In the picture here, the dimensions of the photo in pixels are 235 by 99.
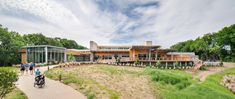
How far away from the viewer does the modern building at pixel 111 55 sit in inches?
1192

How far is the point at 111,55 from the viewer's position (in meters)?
39.6

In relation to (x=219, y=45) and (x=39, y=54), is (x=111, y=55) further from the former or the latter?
(x=219, y=45)

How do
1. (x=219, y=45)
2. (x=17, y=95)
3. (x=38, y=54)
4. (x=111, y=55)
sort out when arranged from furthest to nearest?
(x=219, y=45)
(x=111, y=55)
(x=38, y=54)
(x=17, y=95)

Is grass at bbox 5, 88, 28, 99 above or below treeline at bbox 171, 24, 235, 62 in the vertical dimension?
below

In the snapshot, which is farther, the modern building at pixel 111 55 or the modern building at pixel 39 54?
the modern building at pixel 111 55

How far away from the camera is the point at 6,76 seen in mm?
8328

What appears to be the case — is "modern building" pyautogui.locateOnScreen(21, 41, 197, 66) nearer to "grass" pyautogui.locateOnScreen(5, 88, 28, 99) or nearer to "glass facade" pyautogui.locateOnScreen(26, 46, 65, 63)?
"glass facade" pyautogui.locateOnScreen(26, 46, 65, 63)

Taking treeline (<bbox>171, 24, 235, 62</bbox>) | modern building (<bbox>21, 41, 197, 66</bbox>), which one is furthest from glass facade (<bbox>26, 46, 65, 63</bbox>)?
treeline (<bbox>171, 24, 235, 62</bbox>)

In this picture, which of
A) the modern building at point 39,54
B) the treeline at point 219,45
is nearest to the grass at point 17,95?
the modern building at point 39,54

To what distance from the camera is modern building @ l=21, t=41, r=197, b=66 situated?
3028 centimetres

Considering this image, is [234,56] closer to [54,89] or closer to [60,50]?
[60,50]

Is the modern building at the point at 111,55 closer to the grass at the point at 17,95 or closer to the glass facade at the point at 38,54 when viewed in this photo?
the glass facade at the point at 38,54

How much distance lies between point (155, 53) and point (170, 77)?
60.4ft

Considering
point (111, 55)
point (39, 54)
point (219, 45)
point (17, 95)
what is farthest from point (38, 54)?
point (219, 45)
